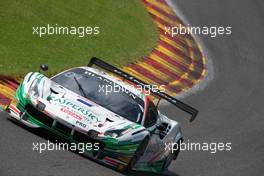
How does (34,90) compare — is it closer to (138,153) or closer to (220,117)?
(138,153)

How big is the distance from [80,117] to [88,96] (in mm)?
963

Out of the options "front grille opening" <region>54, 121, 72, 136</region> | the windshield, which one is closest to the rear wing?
the windshield

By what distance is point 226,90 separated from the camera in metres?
19.3

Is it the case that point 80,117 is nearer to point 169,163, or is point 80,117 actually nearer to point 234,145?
point 169,163

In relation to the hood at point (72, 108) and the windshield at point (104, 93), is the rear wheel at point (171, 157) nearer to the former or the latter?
the windshield at point (104, 93)

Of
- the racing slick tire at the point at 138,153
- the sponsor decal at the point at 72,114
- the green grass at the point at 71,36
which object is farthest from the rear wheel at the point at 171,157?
the green grass at the point at 71,36

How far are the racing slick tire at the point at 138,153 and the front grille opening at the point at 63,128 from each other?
1060 mm

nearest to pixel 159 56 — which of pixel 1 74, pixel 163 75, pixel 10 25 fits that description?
pixel 163 75

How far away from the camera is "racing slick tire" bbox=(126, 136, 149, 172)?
11008 millimetres

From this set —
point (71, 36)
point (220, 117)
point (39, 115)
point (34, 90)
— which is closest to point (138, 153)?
point (39, 115)

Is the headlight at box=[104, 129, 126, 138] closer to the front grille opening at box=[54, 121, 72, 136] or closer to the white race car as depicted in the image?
the white race car

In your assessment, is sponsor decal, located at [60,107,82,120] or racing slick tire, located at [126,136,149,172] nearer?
sponsor decal, located at [60,107,82,120]

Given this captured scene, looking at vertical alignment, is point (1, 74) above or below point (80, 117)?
below

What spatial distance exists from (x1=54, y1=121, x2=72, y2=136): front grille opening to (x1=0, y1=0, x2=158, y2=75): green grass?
4312mm
